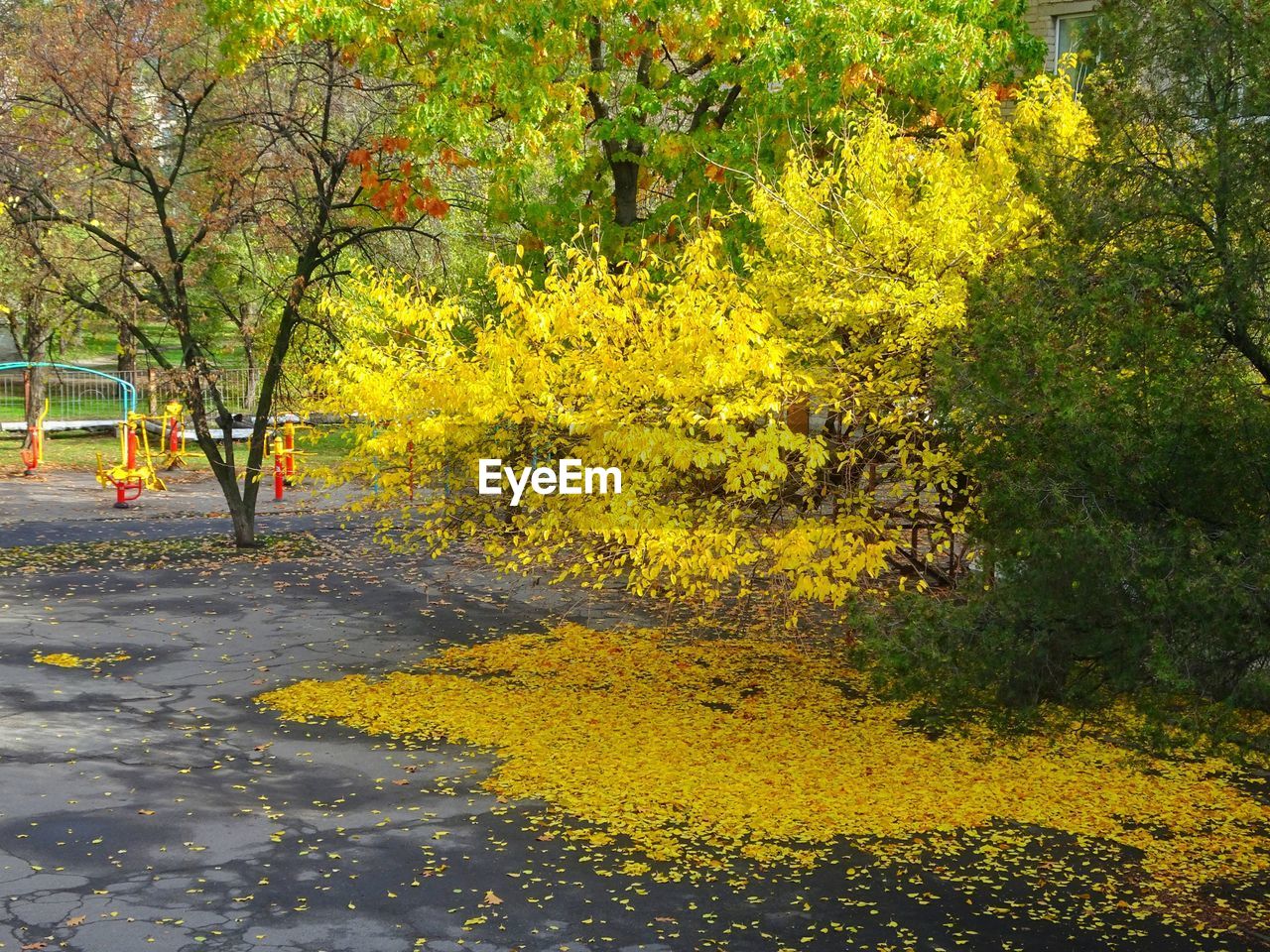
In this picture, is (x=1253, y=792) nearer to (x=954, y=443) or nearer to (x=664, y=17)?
(x=954, y=443)

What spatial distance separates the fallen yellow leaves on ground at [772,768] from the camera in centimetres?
788

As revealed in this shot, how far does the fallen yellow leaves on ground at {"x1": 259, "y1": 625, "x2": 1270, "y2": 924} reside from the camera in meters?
7.88

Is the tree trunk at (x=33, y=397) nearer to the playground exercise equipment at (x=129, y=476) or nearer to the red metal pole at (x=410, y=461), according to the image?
the playground exercise equipment at (x=129, y=476)

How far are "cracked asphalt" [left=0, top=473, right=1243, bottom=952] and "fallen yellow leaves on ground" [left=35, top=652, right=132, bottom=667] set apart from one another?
12 cm

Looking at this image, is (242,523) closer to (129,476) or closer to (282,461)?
(129,476)

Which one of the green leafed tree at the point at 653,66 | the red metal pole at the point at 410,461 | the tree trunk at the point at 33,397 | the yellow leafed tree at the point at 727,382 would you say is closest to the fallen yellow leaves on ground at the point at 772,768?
the yellow leafed tree at the point at 727,382

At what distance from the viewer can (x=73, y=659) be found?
11.8 m

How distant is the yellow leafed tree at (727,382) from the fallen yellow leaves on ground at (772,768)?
1.02 m

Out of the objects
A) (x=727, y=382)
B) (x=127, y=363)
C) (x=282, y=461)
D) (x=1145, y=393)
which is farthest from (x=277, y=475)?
(x=1145, y=393)

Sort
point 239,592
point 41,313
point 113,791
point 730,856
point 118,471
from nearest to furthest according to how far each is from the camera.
Result: point 730,856 < point 113,791 < point 239,592 < point 118,471 < point 41,313

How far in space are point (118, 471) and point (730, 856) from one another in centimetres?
1692

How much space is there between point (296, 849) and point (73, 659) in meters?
5.17

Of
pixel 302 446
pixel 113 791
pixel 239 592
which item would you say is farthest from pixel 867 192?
pixel 302 446

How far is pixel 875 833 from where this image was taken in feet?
26.3
